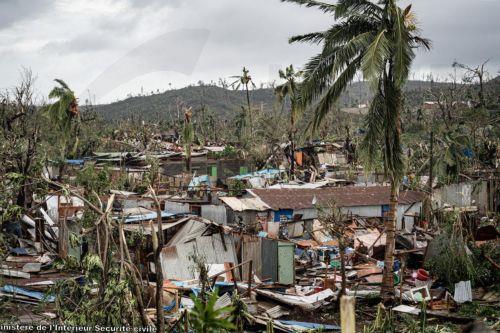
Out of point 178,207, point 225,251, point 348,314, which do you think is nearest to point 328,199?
point 178,207

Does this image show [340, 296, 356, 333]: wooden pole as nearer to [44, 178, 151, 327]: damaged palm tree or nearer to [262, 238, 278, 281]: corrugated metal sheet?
[44, 178, 151, 327]: damaged palm tree

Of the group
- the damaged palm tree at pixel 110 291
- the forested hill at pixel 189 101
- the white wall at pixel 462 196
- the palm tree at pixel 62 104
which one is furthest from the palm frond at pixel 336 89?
the forested hill at pixel 189 101

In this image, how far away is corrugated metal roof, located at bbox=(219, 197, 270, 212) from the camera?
842 inches

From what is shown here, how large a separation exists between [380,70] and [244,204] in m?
11.3

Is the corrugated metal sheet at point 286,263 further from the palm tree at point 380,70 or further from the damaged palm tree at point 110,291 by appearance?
the damaged palm tree at point 110,291

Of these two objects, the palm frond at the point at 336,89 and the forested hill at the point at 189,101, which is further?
the forested hill at the point at 189,101

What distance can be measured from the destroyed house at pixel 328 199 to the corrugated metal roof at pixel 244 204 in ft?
0.14

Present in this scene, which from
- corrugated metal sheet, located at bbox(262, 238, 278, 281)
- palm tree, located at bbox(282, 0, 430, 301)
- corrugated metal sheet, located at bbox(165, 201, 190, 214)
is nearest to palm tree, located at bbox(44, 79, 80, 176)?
corrugated metal sheet, located at bbox(165, 201, 190, 214)

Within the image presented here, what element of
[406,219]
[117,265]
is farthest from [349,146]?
[117,265]

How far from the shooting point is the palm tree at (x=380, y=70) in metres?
11.7

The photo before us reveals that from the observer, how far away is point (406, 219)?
23.2 m

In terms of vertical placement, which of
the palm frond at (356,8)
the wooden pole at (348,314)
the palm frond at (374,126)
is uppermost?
the palm frond at (356,8)

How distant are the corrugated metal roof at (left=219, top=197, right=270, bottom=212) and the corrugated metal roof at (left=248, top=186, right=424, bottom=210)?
33 cm

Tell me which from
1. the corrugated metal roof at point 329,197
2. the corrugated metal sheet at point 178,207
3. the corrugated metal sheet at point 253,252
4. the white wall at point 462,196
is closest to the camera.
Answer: the corrugated metal sheet at point 253,252
